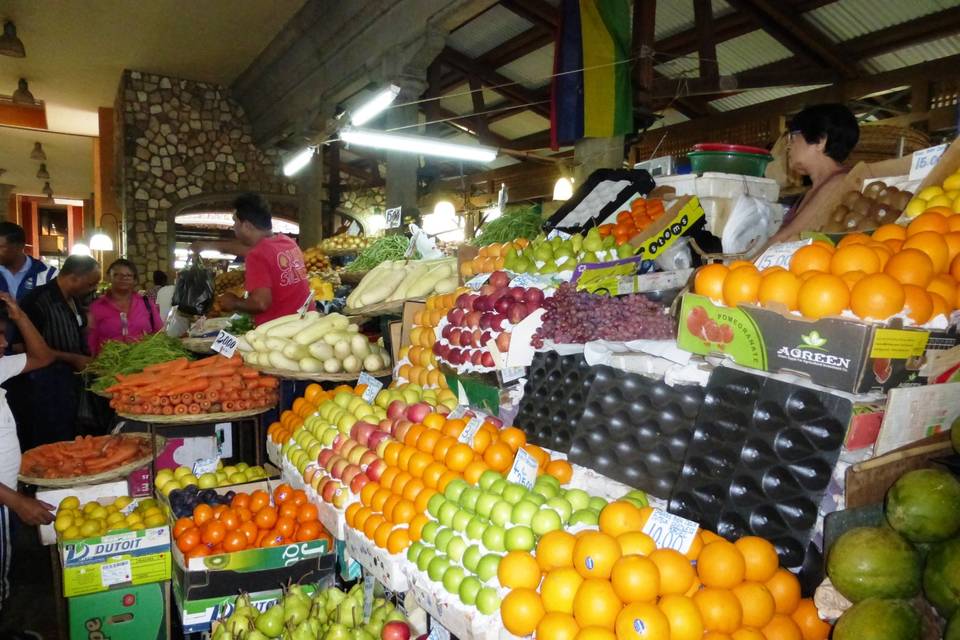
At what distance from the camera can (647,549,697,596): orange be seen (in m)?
1.46

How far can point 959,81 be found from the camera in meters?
5.98

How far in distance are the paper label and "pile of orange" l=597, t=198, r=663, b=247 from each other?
2.71 meters

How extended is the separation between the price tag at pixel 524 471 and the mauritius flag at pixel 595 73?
175 inches

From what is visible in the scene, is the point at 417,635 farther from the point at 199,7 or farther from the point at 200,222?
the point at 200,222

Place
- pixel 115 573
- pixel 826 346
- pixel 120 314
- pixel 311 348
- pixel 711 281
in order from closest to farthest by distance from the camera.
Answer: pixel 826 346 < pixel 711 281 < pixel 115 573 < pixel 311 348 < pixel 120 314

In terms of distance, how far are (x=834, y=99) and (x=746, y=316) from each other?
6795mm

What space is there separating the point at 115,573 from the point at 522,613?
2219mm

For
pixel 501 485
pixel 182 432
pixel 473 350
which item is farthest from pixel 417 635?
pixel 182 432

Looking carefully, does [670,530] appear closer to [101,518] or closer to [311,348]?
[101,518]

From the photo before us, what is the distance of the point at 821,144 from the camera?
299 centimetres

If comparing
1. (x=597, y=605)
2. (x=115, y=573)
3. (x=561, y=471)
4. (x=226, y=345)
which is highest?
(x=226, y=345)

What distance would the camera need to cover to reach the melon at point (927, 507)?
1.26 metres

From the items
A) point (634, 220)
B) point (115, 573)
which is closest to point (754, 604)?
point (634, 220)

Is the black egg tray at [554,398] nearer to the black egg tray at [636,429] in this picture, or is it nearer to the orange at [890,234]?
the black egg tray at [636,429]
